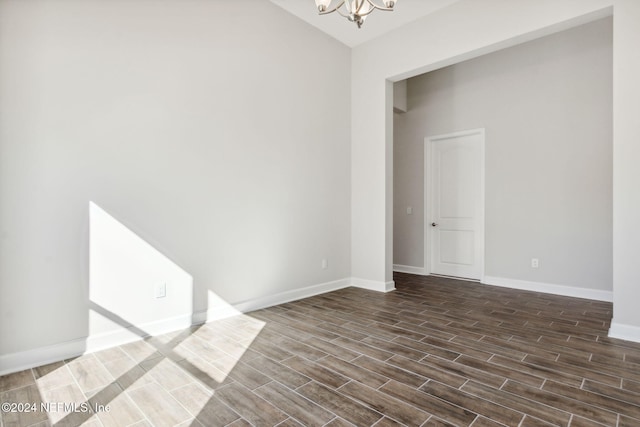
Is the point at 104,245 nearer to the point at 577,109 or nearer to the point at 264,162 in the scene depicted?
the point at 264,162

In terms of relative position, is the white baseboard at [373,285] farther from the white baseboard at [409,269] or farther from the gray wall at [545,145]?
the gray wall at [545,145]

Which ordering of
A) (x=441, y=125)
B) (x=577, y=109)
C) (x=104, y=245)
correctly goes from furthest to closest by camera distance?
(x=441, y=125) → (x=577, y=109) → (x=104, y=245)

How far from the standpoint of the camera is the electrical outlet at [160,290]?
2.94 meters

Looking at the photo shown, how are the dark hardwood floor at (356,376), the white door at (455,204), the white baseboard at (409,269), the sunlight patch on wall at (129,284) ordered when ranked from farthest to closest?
the white baseboard at (409,269), the white door at (455,204), the sunlight patch on wall at (129,284), the dark hardwood floor at (356,376)

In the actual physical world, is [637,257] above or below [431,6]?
below

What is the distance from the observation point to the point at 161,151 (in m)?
2.97

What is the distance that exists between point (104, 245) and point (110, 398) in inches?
46.0

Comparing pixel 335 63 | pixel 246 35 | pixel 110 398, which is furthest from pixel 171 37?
pixel 110 398

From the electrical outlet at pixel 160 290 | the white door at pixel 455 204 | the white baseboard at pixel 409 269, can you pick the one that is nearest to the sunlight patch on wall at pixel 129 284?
the electrical outlet at pixel 160 290

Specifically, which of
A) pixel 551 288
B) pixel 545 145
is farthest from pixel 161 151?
pixel 551 288

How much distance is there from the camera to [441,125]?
215 inches

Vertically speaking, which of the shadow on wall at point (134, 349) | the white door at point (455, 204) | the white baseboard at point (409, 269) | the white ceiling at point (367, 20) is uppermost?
the white ceiling at point (367, 20)

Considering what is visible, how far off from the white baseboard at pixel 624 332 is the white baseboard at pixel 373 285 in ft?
7.51

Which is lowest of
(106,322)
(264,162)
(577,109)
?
(106,322)
